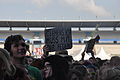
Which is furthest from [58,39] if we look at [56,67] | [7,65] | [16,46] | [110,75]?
[7,65]

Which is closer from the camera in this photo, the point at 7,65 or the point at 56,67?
the point at 7,65

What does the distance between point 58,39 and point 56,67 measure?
2.45m

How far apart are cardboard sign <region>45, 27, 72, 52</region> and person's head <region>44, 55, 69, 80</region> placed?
209 centimetres

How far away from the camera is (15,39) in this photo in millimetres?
2553

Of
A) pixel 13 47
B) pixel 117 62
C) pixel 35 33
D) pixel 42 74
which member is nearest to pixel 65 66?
pixel 42 74

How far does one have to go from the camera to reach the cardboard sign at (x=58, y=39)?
15.1 ft

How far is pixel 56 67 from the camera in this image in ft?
7.80

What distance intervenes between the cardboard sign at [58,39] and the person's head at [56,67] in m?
2.09

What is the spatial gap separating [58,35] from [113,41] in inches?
1424

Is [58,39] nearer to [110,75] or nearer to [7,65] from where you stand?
[110,75]

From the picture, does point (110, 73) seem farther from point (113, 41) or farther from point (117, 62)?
point (113, 41)

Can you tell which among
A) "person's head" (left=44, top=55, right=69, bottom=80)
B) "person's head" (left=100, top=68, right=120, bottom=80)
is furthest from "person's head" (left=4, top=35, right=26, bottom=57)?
"person's head" (left=100, top=68, right=120, bottom=80)

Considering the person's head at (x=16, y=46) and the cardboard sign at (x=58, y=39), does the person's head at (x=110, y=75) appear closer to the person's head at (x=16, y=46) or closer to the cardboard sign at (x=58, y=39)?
the person's head at (x=16, y=46)

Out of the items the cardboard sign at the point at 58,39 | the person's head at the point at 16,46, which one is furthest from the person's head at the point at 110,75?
the cardboard sign at the point at 58,39
